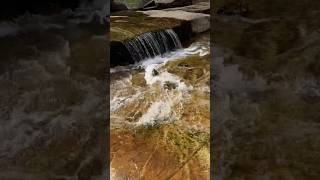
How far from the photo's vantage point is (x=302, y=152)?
4.15 metres

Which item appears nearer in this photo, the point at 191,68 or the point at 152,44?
the point at 191,68

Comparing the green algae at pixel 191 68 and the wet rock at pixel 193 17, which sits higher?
the wet rock at pixel 193 17

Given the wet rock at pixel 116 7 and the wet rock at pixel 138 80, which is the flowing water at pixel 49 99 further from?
the wet rock at pixel 116 7

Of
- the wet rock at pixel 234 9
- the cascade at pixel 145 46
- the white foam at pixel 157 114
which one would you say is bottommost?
the white foam at pixel 157 114

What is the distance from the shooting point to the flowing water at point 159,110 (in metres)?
4.14

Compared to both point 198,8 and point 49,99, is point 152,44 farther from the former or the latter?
point 198,8

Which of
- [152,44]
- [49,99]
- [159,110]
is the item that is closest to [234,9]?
[152,44]

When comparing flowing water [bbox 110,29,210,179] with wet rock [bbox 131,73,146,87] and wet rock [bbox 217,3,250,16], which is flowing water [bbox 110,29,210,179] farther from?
wet rock [bbox 217,3,250,16]

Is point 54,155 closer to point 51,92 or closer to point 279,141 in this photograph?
point 51,92

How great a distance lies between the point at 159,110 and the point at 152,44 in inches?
113

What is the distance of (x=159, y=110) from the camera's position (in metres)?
5.27

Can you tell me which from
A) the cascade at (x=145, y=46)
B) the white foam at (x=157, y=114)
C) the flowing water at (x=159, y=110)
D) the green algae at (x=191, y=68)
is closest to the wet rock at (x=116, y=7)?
the cascade at (x=145, y=46)

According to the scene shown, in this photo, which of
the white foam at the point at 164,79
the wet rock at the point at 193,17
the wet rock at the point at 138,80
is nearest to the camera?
the white foam at the point at 164,79

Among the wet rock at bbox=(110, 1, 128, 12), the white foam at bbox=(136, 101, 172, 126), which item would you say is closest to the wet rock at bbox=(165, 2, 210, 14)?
the wet rock at bbox=(110, 1, 128, 12)
